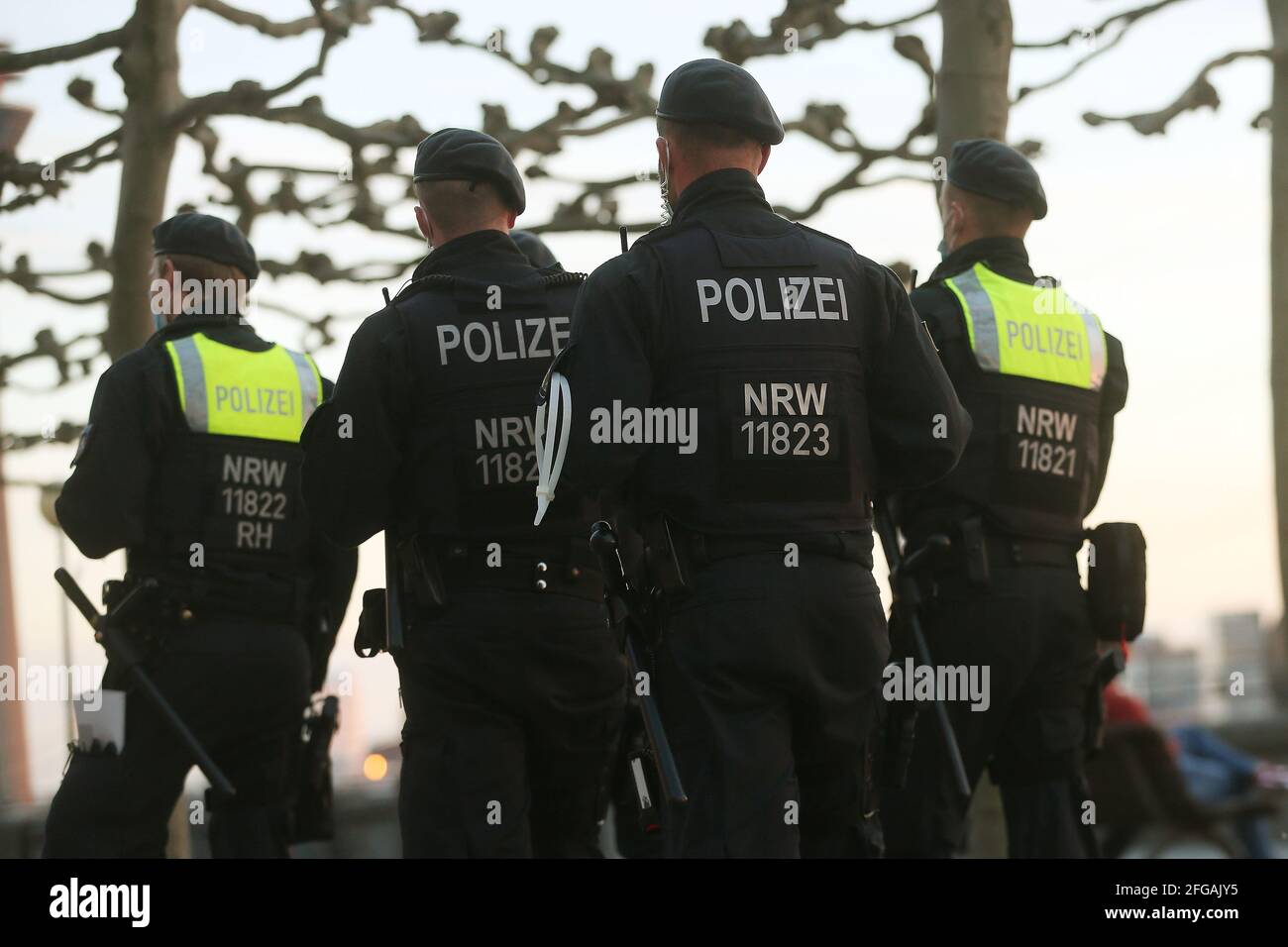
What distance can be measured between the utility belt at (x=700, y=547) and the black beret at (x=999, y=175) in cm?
182

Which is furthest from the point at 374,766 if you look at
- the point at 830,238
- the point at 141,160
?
the point at 830,238

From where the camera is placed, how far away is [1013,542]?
5.78m

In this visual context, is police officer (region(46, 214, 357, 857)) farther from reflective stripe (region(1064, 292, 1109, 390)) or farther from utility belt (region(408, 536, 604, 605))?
reflective stripe (region(1064, 292, 1109, 390))

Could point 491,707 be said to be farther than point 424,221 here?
No

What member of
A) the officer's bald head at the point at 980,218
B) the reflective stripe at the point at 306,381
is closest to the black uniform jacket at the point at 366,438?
the reflective stripe at the point at 306,381

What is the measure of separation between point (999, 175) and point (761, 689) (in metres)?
2.20

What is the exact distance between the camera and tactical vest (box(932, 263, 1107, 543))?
18.9 feet

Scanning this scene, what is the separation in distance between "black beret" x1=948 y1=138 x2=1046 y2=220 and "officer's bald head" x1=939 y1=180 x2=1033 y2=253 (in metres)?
0.02

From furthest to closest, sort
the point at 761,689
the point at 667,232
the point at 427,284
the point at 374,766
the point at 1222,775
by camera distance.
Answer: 1. the point at 374,766
2. the point at 1222,775
3. the point at 427,284
4. the point at 667,232
5. the point at 761,689

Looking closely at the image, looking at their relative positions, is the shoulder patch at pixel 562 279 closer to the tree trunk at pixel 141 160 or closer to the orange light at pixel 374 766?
the tree trunk at pixel 141 160

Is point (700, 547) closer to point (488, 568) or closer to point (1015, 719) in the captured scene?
point (488, 568)
